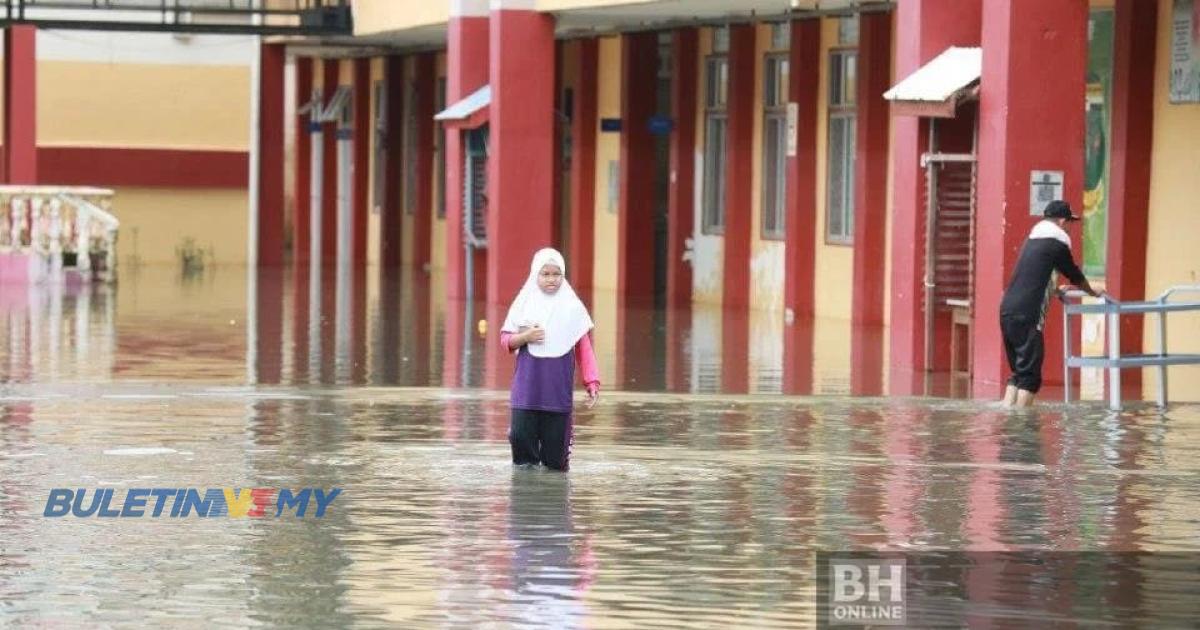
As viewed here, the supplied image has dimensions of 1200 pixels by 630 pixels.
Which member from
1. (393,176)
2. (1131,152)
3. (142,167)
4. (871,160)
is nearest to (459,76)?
(871,160)

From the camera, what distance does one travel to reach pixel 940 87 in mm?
21781

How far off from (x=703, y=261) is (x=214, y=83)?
659 inches

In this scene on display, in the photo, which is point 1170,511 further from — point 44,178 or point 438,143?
point 44,178

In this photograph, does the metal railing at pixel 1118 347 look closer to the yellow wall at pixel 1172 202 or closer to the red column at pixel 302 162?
the yellow wall at pixel 1172 202

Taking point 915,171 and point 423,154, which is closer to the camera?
point 915,171

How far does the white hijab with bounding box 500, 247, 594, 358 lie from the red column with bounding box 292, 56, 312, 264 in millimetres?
36824

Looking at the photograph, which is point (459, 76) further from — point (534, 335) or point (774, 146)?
point (534, 335)

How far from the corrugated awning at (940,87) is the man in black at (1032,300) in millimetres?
2514

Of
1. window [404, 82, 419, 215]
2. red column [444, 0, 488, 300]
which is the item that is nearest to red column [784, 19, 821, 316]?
red column [444, 0, 488, 300]

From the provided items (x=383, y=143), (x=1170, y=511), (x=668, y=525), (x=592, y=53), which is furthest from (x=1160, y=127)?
(x=383, y=143)

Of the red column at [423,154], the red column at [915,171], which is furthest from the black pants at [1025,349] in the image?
the red column at [423,154]

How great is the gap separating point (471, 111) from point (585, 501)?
65.3 feet

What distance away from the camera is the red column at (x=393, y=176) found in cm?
4812

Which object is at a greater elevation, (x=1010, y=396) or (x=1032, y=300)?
(x=1032, y=300)
